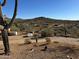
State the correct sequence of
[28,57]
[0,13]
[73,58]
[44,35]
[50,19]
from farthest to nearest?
[50,19] → [44,35] → [0,13] → [28,57] → [73,58]

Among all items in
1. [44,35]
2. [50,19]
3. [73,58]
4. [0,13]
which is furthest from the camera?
[50,19]

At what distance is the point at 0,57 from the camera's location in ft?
38.1

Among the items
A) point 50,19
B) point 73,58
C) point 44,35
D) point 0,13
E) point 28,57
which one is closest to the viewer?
point 73,58

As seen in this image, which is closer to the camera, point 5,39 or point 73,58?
point 73,58

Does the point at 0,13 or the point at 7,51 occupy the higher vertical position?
the point at 0,13

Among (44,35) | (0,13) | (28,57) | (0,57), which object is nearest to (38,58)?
(28,57)

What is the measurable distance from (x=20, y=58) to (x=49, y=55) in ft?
6.15

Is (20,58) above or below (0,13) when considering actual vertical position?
below

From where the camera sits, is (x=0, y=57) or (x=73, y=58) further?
(x=0, y=57)

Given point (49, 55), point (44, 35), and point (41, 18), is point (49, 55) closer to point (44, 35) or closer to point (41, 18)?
point (44, 35)

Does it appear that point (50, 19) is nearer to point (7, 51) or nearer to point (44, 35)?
point (44, 35)

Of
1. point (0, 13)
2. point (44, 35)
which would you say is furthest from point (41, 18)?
point (0, 13)

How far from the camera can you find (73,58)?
35.1 feet

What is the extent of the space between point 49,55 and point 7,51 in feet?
9.88
